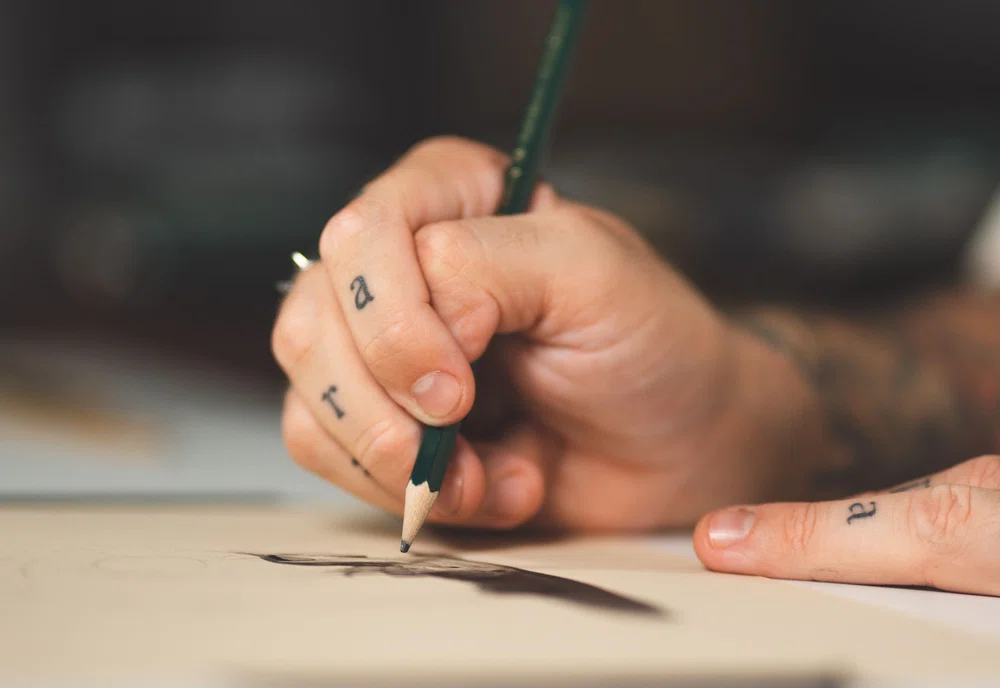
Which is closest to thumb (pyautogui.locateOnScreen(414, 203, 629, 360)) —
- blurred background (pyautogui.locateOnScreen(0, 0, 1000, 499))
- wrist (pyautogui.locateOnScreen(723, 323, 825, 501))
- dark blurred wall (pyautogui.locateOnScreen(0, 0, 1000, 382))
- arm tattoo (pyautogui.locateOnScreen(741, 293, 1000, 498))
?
wrist (pyautogui.locateOnScreen(723, 323, 825, 501))

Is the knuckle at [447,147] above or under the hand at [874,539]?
above

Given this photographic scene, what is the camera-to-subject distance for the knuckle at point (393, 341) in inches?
20.9

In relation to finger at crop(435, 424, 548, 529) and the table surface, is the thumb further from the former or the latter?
the table surface

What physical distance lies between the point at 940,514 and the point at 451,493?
0.95 ft

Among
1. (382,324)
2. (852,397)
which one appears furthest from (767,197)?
(382,324)

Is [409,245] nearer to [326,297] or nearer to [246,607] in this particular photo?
[326,297]

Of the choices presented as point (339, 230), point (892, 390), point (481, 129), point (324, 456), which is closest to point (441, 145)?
point (339, 230)

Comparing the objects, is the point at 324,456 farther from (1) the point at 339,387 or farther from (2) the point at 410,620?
(2) the point at 410,620

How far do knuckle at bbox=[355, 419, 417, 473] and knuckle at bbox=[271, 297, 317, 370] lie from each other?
0.07 m

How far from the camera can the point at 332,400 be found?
58 cm

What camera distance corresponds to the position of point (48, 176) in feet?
7.98

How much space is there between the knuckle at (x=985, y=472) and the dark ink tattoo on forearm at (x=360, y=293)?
406mm

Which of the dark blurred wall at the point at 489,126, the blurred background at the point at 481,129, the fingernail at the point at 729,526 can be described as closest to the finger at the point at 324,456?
the fingernail at the point at 729,526

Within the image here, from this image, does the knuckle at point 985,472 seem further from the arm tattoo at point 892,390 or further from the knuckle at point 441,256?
the knuckle at point 441,256
